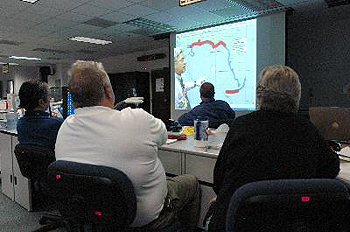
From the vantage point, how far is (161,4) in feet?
13.3

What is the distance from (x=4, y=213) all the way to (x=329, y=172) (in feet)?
8.87

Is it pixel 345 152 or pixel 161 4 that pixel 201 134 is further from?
pixel 161 4

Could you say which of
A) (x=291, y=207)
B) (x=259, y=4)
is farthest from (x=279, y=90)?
(x=259, y=4)

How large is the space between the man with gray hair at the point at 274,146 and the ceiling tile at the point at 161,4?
329 cm

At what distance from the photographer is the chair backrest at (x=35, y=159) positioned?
5.57 ft

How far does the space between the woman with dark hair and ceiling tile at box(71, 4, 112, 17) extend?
8.48ft

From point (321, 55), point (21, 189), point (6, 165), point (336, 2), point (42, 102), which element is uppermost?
point (336, 2)

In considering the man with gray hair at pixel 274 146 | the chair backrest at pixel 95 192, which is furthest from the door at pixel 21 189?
the man with gray hair at pixel 274 146

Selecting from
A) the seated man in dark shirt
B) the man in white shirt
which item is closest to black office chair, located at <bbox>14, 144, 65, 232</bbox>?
the man in white shirt

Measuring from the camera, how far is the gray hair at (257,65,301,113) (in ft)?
3.40

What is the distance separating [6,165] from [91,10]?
2741 millimetres

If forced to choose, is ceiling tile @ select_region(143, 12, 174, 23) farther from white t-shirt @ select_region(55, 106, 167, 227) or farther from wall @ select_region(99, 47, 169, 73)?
white t-shirt @ select_region(55, 106, 167, 227)

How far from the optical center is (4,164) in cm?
288

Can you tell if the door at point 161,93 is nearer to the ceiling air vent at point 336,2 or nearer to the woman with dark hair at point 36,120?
the ceiling air vent at point 336,2
